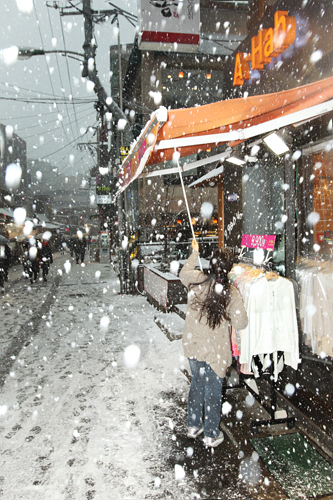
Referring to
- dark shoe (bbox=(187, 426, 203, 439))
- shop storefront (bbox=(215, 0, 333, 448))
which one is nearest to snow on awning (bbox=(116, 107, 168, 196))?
shop storefront (bbox=(215, 0, 333, 448))

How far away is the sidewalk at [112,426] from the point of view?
9.08 feet

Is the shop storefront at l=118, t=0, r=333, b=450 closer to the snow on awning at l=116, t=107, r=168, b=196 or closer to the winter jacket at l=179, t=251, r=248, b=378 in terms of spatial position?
the snow on awning at l=116, t=107, r=168, b=196

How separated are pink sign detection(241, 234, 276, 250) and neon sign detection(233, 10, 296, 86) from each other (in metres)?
2.99

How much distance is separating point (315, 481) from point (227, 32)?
22861mm

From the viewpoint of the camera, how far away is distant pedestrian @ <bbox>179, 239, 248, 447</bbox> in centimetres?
309

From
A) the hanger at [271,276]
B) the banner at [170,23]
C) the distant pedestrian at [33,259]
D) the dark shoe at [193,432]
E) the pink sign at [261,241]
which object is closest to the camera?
the dark shoe at [193,432]

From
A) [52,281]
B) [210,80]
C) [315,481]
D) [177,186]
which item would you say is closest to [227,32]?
[210,80]

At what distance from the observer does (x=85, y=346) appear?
6266mm

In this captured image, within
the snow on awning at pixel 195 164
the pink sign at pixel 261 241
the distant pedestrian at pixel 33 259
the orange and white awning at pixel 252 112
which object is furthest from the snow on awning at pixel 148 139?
the distant pedestrian at pixel 33 259

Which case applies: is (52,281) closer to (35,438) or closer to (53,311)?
(53,311)

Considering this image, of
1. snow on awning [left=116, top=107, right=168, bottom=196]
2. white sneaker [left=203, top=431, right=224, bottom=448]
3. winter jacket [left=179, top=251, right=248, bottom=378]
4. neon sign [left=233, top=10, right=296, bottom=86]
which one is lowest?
white sneaker [left=203, top=431, right=224, bottom=448]

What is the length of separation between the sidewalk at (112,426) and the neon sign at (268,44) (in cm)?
520

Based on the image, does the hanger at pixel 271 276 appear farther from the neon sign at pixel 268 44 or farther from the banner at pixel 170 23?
the banner at pixel 170 23

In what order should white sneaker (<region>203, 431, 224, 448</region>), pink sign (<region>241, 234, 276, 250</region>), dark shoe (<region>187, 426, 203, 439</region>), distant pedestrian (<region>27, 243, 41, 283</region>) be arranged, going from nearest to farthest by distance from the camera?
1. white sneaker (<region>203, 431, 224, 448</region>)
2. dark shoe (<region>187, 426, 203, 439</region>)
3. pink sign (<region>241, 234, 276, 250</region>)
4. distant pedestrian (<region>27, 243, 41, 283</region>)
